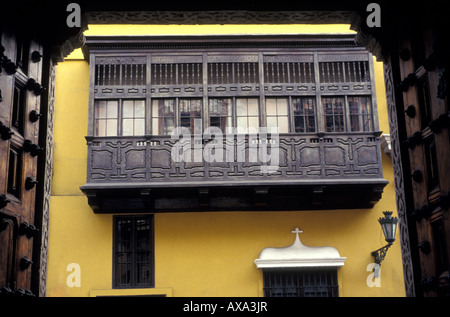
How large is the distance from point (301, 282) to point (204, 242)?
2300mm

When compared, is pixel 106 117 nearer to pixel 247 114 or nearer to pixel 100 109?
pixel 100 109

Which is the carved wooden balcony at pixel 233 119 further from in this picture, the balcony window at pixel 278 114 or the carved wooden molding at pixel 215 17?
the carved wooden molding at pixel 215 17

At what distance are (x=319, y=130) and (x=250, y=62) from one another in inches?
87.9

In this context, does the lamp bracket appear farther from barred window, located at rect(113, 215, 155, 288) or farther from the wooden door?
the wooden door

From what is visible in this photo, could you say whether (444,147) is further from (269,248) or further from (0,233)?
Answer: (269,248)

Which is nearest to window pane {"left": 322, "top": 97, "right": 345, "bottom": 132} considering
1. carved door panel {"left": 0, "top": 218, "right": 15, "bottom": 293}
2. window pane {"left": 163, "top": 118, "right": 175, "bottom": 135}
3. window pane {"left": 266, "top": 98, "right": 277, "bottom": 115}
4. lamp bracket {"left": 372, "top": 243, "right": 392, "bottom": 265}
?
window pane {"left": 266, "top": 98, "right": 277, "bottom": 115}

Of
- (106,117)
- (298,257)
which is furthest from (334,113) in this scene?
(106,117)

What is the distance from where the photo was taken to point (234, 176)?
1364cm

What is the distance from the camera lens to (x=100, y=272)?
13.9 m

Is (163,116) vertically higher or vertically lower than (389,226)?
higher

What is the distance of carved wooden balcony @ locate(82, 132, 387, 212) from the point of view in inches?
536

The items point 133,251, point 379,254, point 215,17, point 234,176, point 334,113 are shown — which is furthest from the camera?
point 334,113

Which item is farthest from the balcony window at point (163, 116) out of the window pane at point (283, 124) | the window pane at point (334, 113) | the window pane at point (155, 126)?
the window pane at point (334, 113)
